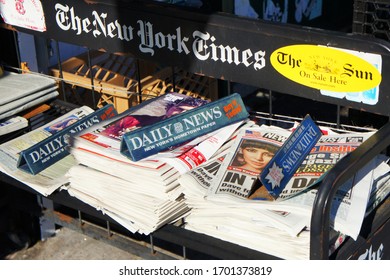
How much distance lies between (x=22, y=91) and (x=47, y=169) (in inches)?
A: 22.6

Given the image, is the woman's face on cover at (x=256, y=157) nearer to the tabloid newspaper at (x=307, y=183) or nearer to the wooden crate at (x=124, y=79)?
the tabloid newspaper at (x=307, y=183)

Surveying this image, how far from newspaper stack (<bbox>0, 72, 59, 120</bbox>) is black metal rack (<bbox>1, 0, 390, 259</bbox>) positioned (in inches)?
8.4

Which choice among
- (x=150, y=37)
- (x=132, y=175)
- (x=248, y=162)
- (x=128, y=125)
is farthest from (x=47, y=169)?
(x=248, y=162)

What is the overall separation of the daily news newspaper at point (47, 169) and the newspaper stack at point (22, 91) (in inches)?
6.9

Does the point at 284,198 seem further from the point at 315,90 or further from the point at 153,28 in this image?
the point at 153,28

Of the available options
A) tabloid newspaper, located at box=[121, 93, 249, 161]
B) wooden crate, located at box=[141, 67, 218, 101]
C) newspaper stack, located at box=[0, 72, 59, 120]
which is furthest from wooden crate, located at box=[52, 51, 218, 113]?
tabloid newspaper, located at box=[121, 93, 249, 161]

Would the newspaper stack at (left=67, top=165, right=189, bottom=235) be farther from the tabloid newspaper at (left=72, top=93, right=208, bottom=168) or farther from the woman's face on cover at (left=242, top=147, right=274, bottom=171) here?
the woman's face on cover at (left=242, top=147, right=274, bottom=171)

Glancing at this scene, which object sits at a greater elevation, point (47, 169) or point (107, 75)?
point (47, 169)

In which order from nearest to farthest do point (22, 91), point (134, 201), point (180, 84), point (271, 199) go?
point (271, 199) → point (134, 201) → point (22, 91) → point (180, 84)

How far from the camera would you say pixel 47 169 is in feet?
8.75

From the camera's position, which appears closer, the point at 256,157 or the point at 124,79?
the point at 256,157

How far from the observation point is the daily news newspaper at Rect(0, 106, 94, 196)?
258 cm

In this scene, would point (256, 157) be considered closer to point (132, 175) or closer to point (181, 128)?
point (181, 128)

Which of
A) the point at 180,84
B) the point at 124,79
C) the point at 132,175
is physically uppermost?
the point at 132,175
